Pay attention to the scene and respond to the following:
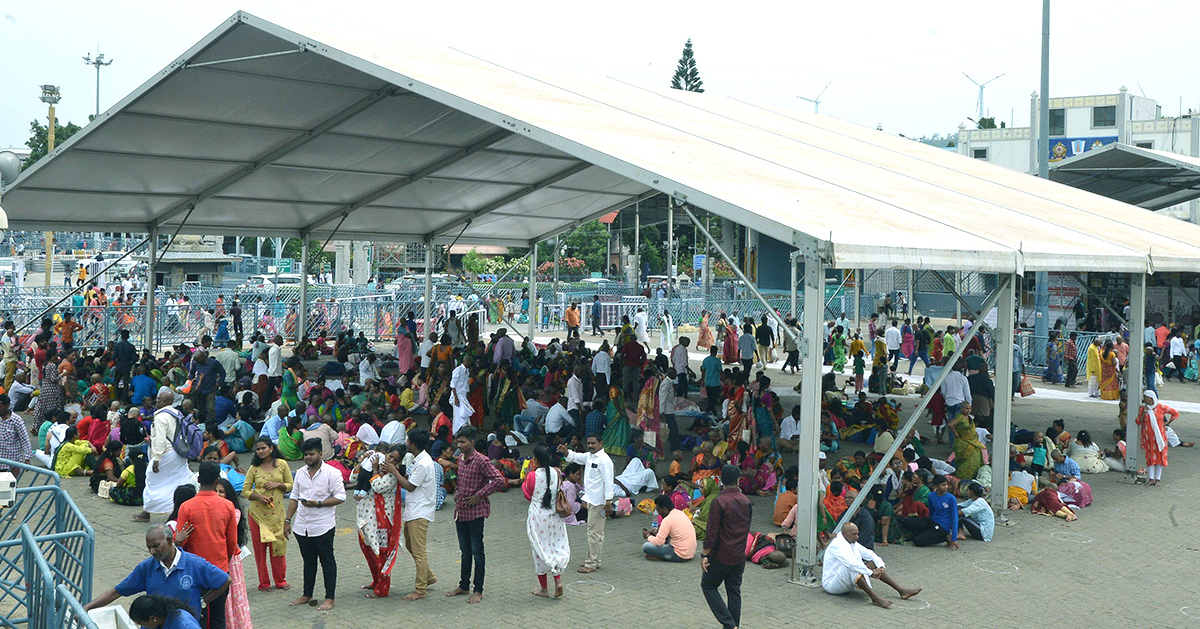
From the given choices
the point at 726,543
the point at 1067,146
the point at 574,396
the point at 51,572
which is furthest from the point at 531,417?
the point at 1067,146

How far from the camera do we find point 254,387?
16.4 meters

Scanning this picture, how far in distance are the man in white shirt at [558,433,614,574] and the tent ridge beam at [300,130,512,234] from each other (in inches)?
284

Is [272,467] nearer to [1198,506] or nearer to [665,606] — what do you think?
[665,606]

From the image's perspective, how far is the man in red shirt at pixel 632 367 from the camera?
55.0ft

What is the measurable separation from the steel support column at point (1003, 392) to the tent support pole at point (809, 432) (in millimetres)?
3543

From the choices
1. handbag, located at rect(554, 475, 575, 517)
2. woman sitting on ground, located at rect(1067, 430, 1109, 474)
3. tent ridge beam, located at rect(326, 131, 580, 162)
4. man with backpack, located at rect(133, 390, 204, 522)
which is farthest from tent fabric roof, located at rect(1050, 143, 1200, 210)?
man with backpack, located at rect(133, 390, 204, 522)

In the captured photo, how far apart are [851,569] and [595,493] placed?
2.39 m

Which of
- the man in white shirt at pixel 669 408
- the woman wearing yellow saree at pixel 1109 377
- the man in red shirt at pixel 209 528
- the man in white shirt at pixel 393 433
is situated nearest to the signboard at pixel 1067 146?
the woman wearing yellow saree at pixel 1109 377

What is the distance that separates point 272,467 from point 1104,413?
16729 millimetres

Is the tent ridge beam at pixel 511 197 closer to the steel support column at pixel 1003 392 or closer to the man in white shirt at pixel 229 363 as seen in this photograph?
the man in white shirt at pixel 229 363

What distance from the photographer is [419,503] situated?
27.6 ft

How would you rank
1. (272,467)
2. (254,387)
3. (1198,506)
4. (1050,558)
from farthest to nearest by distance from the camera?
(254,387), (1198,506), (1050,558), (272,467)

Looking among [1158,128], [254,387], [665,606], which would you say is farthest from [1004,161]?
[665,606]

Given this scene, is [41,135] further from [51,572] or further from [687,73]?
[51,572]
